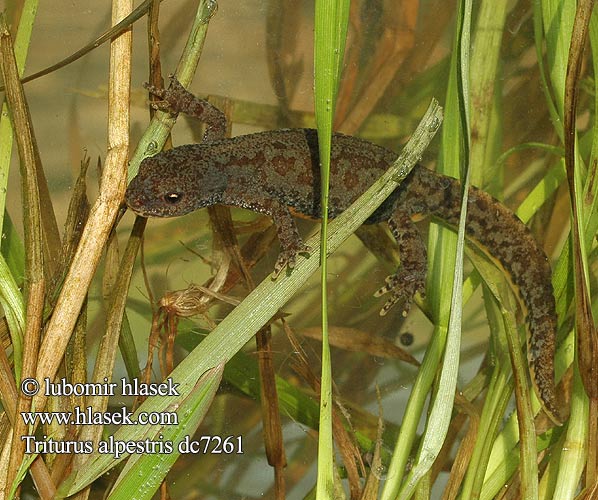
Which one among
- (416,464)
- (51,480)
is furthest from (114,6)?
(416,464)

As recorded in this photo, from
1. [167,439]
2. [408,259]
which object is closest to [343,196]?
[408,259]

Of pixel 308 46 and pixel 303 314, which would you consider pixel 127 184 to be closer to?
pixel 303 314

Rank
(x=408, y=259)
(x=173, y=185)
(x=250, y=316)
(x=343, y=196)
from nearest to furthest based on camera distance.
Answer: (x=250, y=316)
(x=173, y=185)
(x=343, y=196)
(x=408, y=259)

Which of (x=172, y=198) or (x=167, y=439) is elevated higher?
(x=172, y=198)

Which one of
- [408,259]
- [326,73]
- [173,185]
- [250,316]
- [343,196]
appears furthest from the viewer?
[408,259]

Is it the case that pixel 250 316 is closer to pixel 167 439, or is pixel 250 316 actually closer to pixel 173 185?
pixel 167 439

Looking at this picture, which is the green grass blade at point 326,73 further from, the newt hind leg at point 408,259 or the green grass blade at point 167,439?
the newt hind leg at point 408,259

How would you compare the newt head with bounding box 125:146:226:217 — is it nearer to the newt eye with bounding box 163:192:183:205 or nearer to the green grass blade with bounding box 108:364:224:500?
the newt eye with bounding box 163:192:183:205
